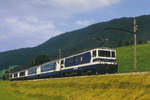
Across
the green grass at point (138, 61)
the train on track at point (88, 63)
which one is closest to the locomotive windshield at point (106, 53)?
the train on track at point (88, 63)

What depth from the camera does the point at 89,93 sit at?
24.8 metres

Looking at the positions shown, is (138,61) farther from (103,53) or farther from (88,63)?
(88,63)

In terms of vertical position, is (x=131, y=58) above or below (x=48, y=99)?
above

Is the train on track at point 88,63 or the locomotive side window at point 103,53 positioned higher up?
the locomotive side window at point 103,53

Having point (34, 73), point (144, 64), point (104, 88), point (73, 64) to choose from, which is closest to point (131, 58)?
point (144, 64)

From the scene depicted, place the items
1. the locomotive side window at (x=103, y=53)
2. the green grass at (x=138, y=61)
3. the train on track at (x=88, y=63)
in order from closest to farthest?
1. the train on track at (x=88, y=63)
2. the locomotive side window at (x=103, y=53)
3. the green grass at (x=138, y=61)

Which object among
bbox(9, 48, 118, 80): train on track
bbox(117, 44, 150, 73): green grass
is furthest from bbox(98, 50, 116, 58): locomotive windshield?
bbox(117, 44, 150, 73): green grass

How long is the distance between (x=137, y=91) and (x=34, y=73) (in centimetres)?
4211

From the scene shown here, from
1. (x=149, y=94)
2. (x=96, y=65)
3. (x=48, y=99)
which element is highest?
(x=96, y=65)

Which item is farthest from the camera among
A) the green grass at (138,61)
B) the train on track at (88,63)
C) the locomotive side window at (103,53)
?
the green grass at (138,61)

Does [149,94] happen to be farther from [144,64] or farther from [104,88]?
[144,64]

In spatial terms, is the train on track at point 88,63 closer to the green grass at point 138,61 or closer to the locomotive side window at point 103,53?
the locomotive side window at point 103,53

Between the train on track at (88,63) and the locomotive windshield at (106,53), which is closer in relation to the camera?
the train on track at (88,63)

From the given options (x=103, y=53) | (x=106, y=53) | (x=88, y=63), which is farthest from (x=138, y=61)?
(x=88, y=63)
